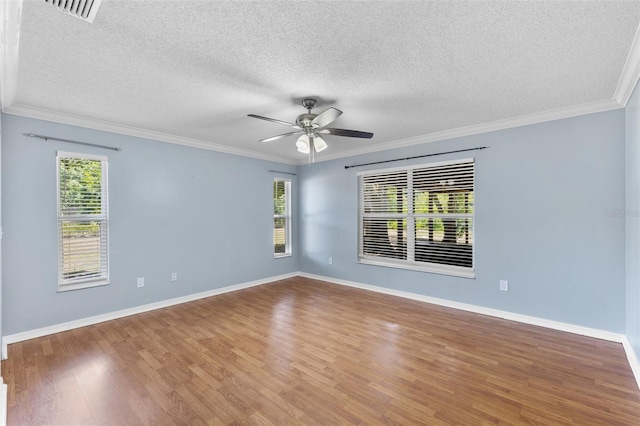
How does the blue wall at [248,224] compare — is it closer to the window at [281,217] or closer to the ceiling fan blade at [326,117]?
the window at [281,217]

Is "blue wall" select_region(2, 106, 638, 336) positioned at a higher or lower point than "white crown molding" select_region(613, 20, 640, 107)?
lower

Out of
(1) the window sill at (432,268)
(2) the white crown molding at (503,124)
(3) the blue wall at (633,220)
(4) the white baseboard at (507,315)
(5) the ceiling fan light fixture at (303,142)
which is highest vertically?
(2) the white crown molding at (503,124)

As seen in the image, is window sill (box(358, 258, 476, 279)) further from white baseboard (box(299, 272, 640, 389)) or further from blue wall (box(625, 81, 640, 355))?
blue wall (box(625, 81, 640, 355))

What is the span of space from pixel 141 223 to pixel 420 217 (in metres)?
4.04

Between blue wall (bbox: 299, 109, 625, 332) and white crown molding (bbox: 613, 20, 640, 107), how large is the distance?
0.29 meters

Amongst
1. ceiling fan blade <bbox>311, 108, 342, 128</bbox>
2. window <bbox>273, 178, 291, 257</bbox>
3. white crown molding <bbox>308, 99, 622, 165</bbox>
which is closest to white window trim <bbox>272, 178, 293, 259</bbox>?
window <bbox>273, 178, 291, 257</bbox>

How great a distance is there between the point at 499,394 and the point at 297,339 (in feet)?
5.99

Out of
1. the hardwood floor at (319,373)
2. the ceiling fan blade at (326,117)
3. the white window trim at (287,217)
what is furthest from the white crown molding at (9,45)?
the white window trim at (287,217)

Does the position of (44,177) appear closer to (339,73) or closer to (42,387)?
(42,387)

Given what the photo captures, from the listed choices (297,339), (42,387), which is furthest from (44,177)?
(297,339)

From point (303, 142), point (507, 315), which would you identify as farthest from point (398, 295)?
point (303, 142)

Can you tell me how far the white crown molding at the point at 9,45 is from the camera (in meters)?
1.60

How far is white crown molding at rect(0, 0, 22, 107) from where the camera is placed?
1.60 meters

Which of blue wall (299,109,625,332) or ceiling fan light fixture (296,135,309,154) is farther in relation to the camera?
ceiling fan light fixture (296,135,309,154)
